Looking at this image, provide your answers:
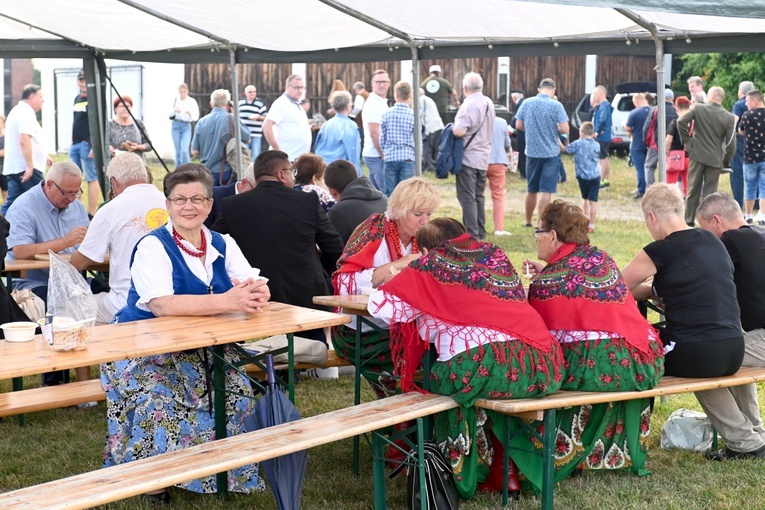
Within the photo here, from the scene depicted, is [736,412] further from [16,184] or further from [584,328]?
[16,184]

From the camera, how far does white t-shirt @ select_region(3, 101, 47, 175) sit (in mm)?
10344

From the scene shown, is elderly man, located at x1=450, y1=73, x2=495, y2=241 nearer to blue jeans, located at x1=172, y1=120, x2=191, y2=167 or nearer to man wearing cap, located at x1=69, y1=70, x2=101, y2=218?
man wearing cap, located at x1=69, y1=70, x2=101, y2=218

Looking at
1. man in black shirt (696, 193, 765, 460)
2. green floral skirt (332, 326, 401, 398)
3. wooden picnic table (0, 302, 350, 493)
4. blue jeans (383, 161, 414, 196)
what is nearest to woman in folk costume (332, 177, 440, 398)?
green floral skirt (332, 326, 401, 398)

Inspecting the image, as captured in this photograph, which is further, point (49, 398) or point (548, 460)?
point (49, 398)

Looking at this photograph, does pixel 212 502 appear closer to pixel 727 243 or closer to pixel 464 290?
pixel 464 290

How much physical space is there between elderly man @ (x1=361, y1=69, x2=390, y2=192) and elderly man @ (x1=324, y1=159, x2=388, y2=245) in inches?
182

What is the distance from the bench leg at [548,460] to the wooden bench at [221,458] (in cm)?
35

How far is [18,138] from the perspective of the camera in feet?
34.0

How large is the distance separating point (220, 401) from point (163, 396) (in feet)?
0.71

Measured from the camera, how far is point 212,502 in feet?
12.9

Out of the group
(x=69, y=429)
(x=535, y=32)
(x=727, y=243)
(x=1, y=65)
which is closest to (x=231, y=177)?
(x=535, y=32)

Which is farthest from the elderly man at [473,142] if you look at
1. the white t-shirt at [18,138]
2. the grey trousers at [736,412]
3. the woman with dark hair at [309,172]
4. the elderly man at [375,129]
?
the grey trousers at [736,412]

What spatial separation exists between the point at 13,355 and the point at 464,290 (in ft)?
5.14

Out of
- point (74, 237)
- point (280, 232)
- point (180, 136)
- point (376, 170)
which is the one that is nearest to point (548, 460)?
point (280, 232)
